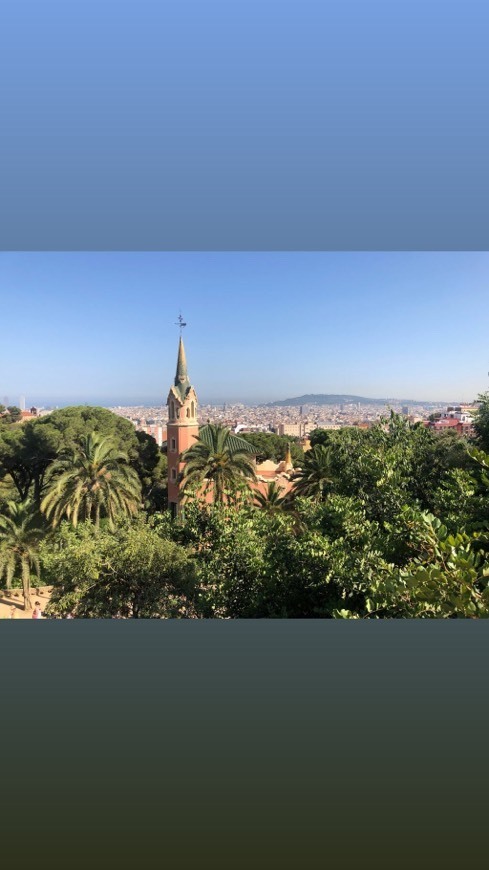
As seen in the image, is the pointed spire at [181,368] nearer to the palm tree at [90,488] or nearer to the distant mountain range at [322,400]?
the palm tree at [90,488]

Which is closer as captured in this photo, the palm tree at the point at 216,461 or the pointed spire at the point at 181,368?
the palm tree at the point at 216,461

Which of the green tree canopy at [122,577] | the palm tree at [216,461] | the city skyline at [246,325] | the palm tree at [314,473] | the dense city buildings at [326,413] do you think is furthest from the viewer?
the palm tree at [216,461]

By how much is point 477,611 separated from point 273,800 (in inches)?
52.4

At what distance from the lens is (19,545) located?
907 cm

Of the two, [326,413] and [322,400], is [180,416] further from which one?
[322,400]

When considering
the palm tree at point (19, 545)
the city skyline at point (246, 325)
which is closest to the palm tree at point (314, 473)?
the city skyline at point (246, 325)

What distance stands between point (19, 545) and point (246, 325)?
5584 mm

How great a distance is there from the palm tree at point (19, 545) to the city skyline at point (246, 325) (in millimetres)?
2159

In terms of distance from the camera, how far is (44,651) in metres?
2.19

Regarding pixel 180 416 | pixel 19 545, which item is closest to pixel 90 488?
pixel 19 545

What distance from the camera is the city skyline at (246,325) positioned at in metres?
5.84
